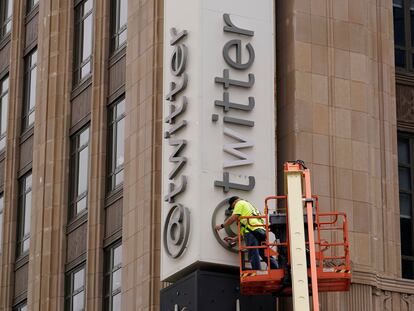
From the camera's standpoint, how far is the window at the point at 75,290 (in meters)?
42.2

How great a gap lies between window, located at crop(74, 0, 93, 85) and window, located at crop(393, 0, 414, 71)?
9.70m

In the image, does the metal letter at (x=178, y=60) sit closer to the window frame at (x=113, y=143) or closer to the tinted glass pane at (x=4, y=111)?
the window frame at (x=113, y=143)

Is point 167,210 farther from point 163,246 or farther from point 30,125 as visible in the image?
point 30,125

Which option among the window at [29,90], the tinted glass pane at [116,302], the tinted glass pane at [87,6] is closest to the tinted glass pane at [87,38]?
the tinted glass pane at [87,6]

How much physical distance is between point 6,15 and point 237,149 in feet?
66.2

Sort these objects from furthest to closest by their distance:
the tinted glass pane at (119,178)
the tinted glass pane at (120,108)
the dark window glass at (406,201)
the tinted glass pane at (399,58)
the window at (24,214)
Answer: the window at (24,214)
the tinted glass pane at (120,108)
the tinted glass pane at (119,178)
the tinted glass pane at (399,58)
the dark window glass at (406,201)

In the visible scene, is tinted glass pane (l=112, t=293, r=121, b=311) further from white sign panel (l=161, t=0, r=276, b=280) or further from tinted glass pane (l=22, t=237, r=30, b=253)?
tinted glass pane (l=22, t=237, r=30, b=253)

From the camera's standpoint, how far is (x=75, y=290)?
140 feet

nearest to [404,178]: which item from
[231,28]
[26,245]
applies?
[231,28]

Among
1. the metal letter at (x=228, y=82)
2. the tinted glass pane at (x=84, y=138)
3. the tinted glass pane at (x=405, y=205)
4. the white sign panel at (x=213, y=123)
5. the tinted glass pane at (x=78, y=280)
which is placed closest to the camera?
the white sign panel at (x=213, y=123)

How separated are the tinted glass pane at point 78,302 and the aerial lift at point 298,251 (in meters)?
9.42

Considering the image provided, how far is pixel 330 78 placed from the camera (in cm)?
3566

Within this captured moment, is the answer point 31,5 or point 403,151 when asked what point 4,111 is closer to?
point 31,5

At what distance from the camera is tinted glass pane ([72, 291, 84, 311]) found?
42.2 m
